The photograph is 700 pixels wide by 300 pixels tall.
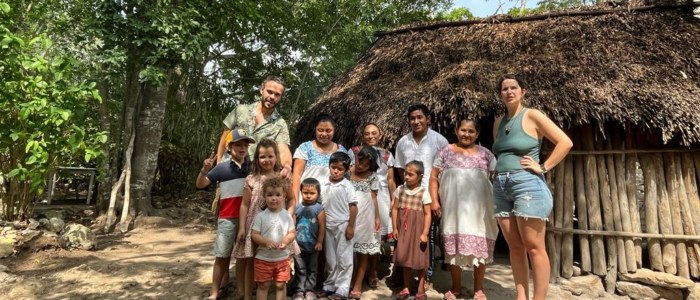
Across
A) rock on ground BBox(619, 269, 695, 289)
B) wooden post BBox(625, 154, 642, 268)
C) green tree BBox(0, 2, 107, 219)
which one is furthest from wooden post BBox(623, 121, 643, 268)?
green tree BBox(0, 2, 107, 219)

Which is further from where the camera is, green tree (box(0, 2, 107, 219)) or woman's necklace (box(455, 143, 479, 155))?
green tree (box(0, 2, 107, 219))

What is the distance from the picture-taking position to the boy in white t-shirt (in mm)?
2846

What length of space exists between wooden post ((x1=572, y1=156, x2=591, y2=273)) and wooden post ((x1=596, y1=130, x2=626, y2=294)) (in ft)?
0.53

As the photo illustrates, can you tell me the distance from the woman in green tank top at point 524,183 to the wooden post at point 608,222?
6.59ft

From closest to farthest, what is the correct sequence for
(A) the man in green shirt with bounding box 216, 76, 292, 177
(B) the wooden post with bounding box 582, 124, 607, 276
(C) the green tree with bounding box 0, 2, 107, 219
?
(A) the man in green shirt with bounding box 216, 76, 292, 177 < (C) the green tree with bounding box 0, 2, 107, 219 < (B) the wooden post with bounding box 582, 124, 607, 276

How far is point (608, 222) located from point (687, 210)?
73 centimetres

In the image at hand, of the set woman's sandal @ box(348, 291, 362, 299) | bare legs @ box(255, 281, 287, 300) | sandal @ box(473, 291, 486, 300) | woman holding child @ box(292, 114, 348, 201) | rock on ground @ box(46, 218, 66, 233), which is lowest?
woman's sandal @ box(348, 291, 362, 299)

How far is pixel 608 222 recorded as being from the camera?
4254 millimetres

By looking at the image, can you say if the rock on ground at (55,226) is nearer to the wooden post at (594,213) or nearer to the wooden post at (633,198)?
the wooden post at (594,213)

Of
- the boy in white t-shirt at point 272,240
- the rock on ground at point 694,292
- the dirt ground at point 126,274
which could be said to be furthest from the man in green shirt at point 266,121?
the rock on ground at point 694,292

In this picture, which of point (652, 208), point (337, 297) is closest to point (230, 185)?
point (337, 297)

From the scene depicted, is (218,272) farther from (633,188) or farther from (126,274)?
(633,188)

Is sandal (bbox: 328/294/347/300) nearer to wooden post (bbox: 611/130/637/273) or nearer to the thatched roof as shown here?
the thatched roof

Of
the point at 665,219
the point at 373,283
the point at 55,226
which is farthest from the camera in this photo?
the point at 55,226
